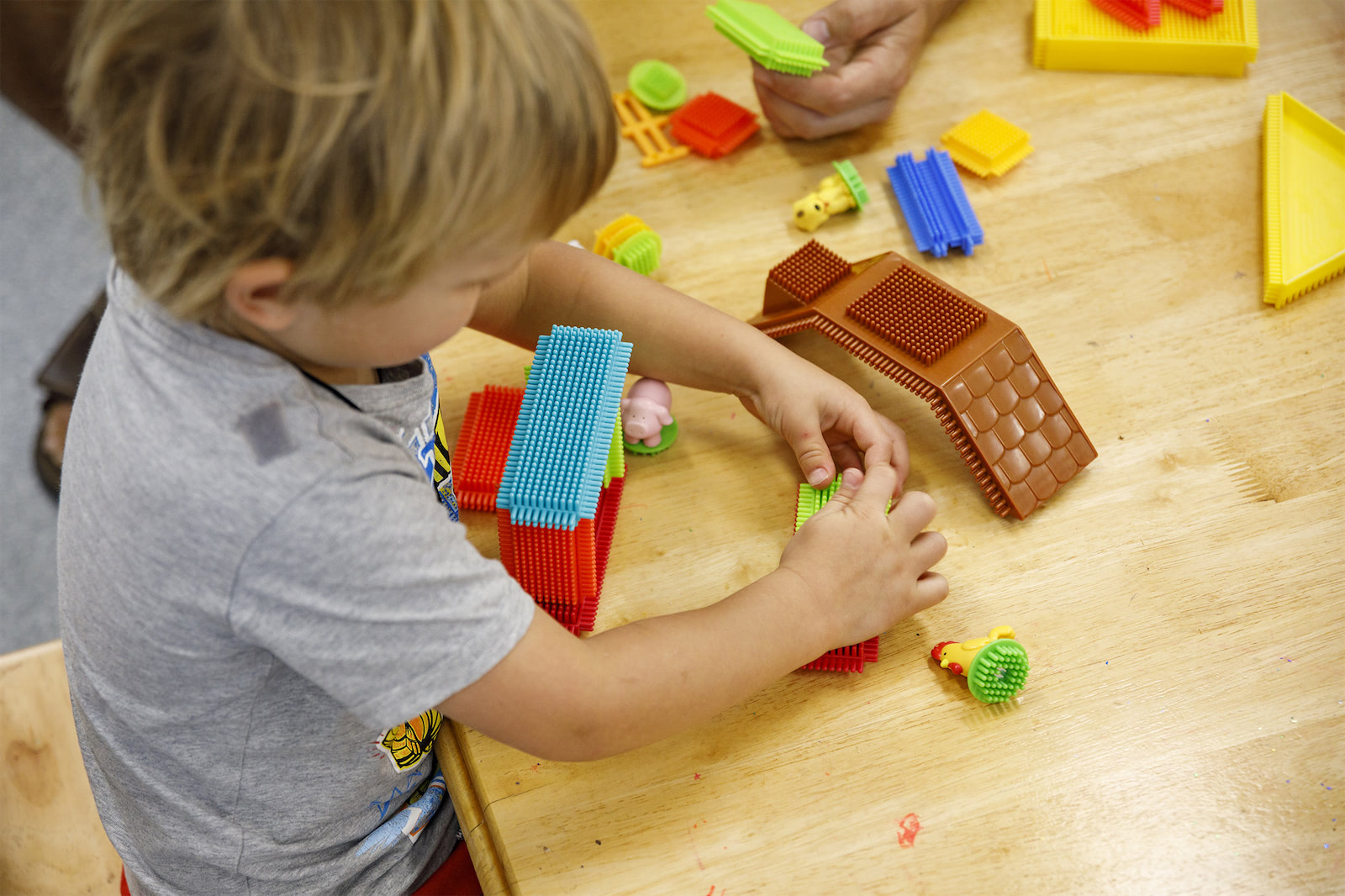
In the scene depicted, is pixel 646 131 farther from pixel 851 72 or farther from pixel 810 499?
pixel 810 499

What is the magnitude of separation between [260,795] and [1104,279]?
713mm

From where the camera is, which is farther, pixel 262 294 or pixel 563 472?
pixel 563 472

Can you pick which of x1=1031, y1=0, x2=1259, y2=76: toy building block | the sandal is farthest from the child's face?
the sandal

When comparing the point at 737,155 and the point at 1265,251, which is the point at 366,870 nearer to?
the point at 737,155

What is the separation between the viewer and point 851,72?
0.87 meters

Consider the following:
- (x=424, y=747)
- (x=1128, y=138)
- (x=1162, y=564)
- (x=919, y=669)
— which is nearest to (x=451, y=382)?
(x=424, y=747)

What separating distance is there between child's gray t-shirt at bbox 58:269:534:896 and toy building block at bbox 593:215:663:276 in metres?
0.23

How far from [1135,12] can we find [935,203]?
1.01 ft

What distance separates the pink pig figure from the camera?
0.70 m

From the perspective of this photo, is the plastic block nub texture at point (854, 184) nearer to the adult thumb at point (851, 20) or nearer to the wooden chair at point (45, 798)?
the adult thumb at point (851, 20)

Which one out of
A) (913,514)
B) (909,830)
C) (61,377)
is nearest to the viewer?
(909,830)

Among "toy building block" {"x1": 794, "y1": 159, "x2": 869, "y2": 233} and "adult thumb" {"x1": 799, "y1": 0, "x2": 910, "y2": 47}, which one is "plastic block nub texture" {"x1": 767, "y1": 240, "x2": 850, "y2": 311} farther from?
"adult thumb" {"x1": 799, "y1": 0, "x2": 910, "y2": 47}

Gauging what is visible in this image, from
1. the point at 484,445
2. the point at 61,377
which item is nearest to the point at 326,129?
the point at 484,445

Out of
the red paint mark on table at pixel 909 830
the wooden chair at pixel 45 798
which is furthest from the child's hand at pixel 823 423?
the wooden chair at pixel 45 798
